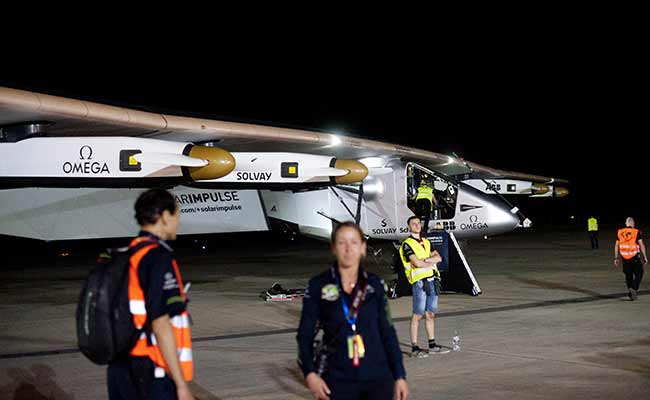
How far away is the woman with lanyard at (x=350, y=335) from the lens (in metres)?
4.79

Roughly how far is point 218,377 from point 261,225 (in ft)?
44.6

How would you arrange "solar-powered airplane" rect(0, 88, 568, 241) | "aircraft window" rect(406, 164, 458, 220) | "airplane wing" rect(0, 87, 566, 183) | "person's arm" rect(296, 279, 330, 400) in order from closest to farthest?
"person's arm" rect(296, 279, 330, 400) → "airplane wing" rect(0, 87, 566, 183) → "solar-powered airplane" rect(0, 88, 568, 241) → "aircraft window" rect(406, 164, 458, 220)

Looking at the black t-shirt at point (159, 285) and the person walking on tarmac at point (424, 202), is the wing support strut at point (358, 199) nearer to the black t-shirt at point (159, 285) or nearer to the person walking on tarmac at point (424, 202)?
the person walking on tarmac at point (424, 202)

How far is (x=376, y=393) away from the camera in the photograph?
15.7 ft

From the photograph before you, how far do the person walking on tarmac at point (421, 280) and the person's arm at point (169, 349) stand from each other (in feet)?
20.9

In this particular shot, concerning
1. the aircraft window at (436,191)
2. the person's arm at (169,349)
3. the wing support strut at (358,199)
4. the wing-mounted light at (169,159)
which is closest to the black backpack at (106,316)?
the person's arm at (169,349)

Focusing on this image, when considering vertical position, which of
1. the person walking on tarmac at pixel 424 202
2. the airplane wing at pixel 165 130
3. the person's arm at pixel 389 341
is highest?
the airplane wing at pixel 165 130

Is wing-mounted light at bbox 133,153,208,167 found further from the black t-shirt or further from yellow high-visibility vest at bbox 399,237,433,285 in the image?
the black t-shirt

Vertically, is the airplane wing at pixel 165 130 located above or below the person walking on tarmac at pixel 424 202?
above

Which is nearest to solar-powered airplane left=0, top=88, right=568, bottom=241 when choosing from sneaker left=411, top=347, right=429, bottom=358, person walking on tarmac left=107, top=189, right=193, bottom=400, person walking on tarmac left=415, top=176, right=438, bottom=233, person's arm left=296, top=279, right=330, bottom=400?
person walking on tarmac left=415, top=176, right=438, bottom=233

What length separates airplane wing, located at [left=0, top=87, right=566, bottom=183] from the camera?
12406mm

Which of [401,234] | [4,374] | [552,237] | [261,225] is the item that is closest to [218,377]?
[4,374]

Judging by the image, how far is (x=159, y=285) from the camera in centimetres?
429

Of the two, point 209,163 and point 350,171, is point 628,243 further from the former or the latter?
point 209,163
